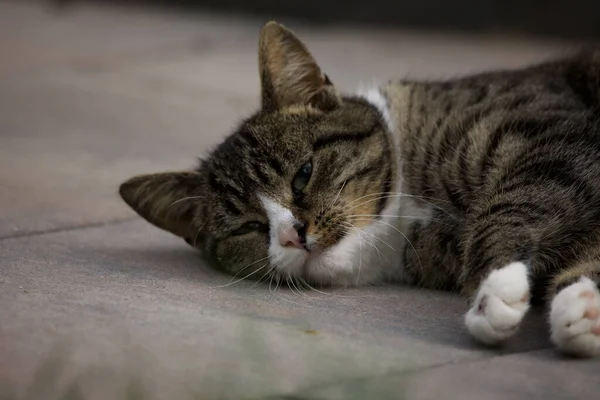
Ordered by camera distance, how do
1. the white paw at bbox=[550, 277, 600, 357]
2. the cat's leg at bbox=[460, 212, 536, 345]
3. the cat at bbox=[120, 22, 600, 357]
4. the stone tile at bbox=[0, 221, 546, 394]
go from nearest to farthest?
the stone tile at bbox=[0, 221, 546, 394]
the white paw at bbox=[550, 277, 600, 357]
the cat's leg at bbox=[460, 212, 536, 345]
the cat at bbox=[120, 22, 600, 357]

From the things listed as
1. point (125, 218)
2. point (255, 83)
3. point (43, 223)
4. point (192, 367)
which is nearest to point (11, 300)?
point (192, 367)

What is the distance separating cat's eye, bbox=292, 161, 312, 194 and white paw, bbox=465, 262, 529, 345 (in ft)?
2.70

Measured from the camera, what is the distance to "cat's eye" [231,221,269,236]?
3.42 m

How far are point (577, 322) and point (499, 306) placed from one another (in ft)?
0.73

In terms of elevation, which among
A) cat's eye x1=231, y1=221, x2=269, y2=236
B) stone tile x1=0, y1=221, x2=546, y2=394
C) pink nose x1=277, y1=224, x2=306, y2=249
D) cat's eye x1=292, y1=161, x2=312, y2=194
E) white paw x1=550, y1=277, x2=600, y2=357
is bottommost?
stone tile x1=0, y1=221, x2=546, y2=394

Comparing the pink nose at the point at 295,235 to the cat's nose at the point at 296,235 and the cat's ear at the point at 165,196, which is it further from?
the cat's ear at the point at 165,196

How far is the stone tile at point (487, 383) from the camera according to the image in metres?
2.29

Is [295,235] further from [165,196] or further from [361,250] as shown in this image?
[165,196]

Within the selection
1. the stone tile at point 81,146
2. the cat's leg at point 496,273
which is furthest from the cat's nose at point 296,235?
the stone tile at point 81,146

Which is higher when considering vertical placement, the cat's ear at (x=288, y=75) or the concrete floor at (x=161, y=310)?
the cat's ear at (x=288, y=75)

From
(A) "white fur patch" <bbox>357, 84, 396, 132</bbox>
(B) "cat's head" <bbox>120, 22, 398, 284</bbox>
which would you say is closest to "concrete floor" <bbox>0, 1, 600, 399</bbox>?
(B) "cat's head" <bbox>120, 22, 398, 284</bbox>

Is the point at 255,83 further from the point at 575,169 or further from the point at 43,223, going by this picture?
the point at 575,169

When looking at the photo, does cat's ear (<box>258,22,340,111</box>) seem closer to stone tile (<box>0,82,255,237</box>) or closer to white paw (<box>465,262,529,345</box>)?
stone tile (<box>0,82,255,237</box>)

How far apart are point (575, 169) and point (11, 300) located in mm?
1878
